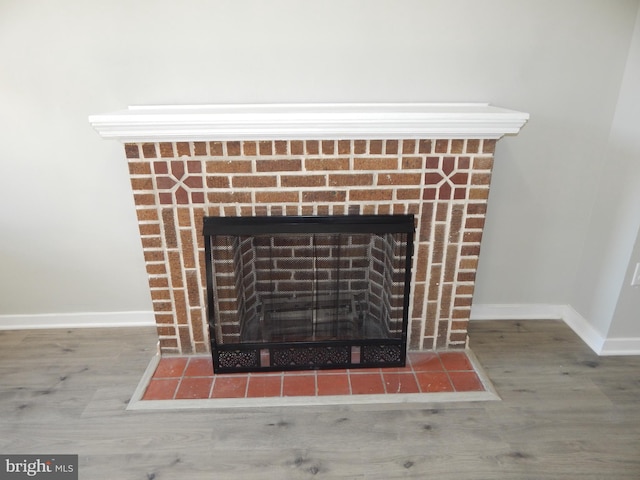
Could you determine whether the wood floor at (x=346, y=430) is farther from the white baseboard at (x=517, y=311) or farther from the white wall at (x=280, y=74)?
the white wall at (x=280, y=74)

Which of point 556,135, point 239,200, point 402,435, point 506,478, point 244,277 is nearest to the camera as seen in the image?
point 506,478

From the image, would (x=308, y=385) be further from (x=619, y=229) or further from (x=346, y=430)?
(x=619, y=229)

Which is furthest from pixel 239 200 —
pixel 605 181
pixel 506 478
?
pixel 605 181

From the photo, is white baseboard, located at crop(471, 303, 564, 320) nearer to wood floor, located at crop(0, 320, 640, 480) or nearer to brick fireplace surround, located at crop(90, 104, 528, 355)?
wood floor, located at crop(0, 320, 640, 480)

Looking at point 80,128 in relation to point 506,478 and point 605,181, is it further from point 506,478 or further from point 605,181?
point 605,181

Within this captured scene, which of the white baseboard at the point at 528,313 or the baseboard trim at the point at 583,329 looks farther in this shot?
the white baseboard at the point at 528,313

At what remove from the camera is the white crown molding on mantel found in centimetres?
171

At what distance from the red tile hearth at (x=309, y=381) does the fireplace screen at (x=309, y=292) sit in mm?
46

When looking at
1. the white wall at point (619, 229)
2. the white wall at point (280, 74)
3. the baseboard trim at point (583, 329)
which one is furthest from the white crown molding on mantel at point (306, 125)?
the baseboard trim at point (583, 329)

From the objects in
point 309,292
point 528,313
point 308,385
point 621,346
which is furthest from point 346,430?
point 621,346

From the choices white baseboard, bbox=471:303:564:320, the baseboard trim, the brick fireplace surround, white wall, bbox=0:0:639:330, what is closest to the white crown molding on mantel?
the brick fireplace surround

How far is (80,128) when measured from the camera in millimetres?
2104

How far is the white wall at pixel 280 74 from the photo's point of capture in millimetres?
1963

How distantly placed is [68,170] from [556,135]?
2446 mm
